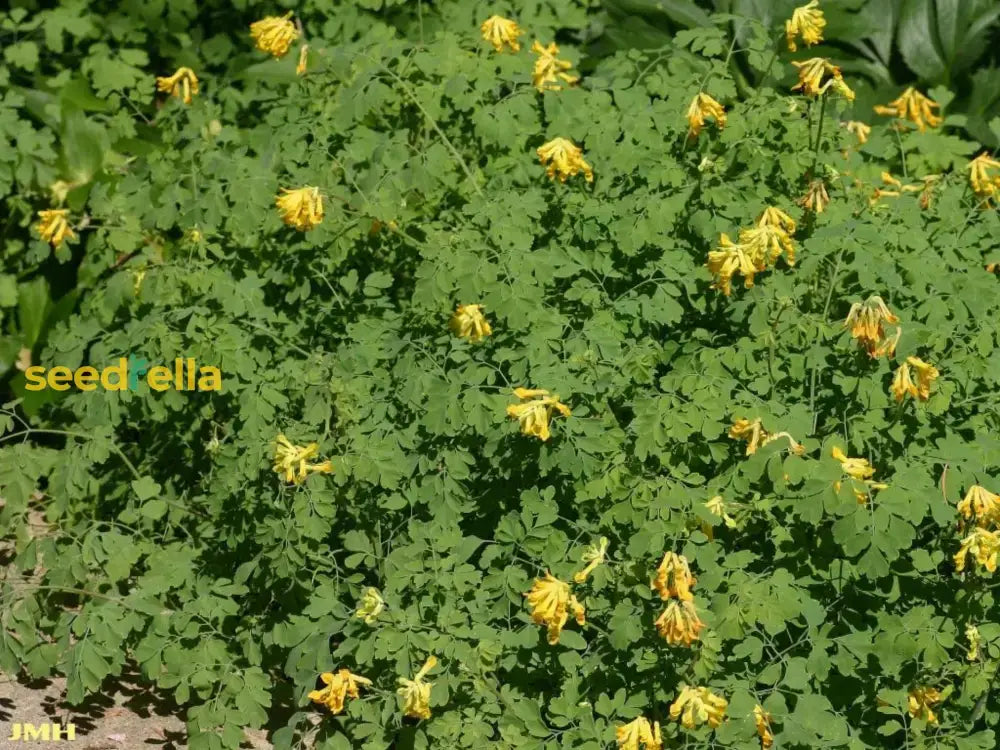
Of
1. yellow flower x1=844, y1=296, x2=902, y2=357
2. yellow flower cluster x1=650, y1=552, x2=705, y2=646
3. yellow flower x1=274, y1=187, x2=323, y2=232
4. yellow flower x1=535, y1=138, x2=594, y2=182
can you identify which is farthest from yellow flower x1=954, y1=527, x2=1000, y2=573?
yellow flower x1=274, y1=187, x2=323, y2=232

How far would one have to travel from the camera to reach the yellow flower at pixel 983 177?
377 cm

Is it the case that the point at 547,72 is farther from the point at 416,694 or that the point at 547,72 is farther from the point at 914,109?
the point at 416,694

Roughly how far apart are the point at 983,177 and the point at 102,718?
2754mm

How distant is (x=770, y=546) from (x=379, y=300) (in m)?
1.22

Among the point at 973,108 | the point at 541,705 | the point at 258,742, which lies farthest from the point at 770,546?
the point at 973,108

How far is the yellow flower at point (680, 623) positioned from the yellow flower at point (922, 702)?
601 mm

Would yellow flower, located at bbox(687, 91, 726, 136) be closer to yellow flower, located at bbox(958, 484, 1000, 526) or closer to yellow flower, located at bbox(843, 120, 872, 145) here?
yellow flower, located at bbox(843, 120, 872, 145)

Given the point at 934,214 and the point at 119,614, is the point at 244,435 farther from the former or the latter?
the point at 934,214

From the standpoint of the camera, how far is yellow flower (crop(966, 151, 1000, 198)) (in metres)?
3.77

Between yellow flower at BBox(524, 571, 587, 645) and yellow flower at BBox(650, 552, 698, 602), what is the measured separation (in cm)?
20

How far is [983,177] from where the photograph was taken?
377cm

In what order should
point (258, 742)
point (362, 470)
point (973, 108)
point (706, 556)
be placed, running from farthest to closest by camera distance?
point (973, 108) → point (258, 742) → point (362, 470) → point (706, 556)

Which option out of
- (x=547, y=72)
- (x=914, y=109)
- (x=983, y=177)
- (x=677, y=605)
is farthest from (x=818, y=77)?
(x=677, y=605)

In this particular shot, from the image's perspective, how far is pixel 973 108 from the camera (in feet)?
17.5
